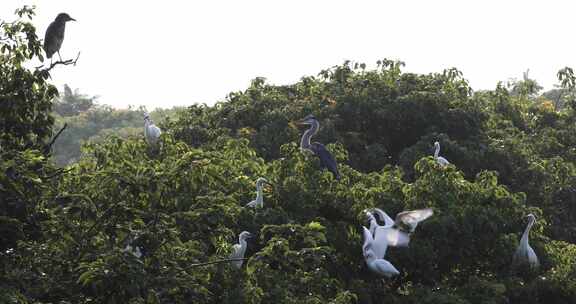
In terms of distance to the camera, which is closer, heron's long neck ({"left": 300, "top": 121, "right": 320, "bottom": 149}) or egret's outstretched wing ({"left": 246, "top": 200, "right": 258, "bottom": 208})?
egret's outstretched wing ({"left": 246, "top": 200, "right": 258, "bottom": 208})

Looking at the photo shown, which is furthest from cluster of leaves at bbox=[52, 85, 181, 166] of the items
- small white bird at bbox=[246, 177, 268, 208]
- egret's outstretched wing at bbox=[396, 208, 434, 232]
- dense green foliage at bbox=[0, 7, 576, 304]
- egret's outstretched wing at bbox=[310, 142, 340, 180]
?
egret's outstretched wing at bbox=[396, 208, 434, 232]

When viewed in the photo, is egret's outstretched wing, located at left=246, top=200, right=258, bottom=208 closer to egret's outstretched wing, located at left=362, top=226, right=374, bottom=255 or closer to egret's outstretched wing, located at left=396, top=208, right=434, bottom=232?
egret's outstretched wing, located at left=362, top=226, right=374, bottom=255

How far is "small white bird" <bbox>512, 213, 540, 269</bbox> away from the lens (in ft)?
33.1

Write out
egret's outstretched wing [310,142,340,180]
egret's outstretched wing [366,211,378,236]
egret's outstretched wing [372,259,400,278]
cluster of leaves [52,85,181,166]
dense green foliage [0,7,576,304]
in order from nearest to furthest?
dense green foliage [0,7,576,304] → egret's outstretched wing [372,259,400,278] → egret's outstretched wing [366,211,378,236] → egret's outstretched wing [310,142,340,180] → cluster of leaves [52,85,181,166]

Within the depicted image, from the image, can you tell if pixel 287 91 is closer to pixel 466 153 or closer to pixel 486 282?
pixel 466 153

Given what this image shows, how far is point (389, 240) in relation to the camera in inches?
367

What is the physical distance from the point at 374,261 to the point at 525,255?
1.73 m

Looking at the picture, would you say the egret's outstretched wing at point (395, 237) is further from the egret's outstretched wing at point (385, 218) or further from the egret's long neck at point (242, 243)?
the egret's long neck at point (242, 243)

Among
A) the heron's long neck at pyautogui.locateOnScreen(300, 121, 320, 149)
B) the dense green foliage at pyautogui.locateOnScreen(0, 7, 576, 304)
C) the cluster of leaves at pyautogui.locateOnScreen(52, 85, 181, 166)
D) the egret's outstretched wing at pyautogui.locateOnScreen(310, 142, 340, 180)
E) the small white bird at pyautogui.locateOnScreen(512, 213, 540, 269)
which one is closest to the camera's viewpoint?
the dense green foliage at pyautogui.locateOnScreen(0, 7, 576, 304)

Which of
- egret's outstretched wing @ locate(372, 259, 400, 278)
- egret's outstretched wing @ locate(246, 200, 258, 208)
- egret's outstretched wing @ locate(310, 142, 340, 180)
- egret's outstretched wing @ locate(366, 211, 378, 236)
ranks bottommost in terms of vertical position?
egret's outstretched wing @ locate(372, 259, 400, 278)

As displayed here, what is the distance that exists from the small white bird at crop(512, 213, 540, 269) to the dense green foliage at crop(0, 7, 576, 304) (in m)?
0.10

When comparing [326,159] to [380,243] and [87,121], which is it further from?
[87,121]

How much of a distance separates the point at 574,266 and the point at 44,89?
4.95 m

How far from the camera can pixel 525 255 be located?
10.1 m
